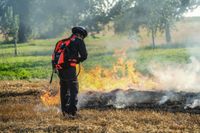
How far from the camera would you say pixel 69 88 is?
10.8 metres

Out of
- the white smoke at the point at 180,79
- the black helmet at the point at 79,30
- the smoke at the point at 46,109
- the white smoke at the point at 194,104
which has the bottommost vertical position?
the white smoke at the point at 180,79

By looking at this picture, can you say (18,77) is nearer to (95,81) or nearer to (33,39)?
(95,81)

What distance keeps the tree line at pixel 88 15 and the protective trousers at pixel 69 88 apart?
87.9 feet

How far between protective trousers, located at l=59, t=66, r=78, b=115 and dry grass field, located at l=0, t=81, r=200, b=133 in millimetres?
283

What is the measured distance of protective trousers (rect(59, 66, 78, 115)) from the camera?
1074 cm

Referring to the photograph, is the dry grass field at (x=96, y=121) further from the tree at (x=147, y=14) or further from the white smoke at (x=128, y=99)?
the tree at (x=147, y=14)

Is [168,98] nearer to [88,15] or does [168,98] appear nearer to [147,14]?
[147,14]

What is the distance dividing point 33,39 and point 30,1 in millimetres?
10301

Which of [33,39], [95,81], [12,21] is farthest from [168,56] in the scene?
[33,39]

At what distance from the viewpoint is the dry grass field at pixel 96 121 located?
30.2ft

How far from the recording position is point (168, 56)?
31281 millimetres

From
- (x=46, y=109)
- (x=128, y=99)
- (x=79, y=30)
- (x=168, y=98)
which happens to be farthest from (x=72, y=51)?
(x=168, y=98)

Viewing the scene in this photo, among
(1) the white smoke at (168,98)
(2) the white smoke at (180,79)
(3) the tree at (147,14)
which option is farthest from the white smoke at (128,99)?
(3) the tree at (147,14)

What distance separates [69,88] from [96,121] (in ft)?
4.05
